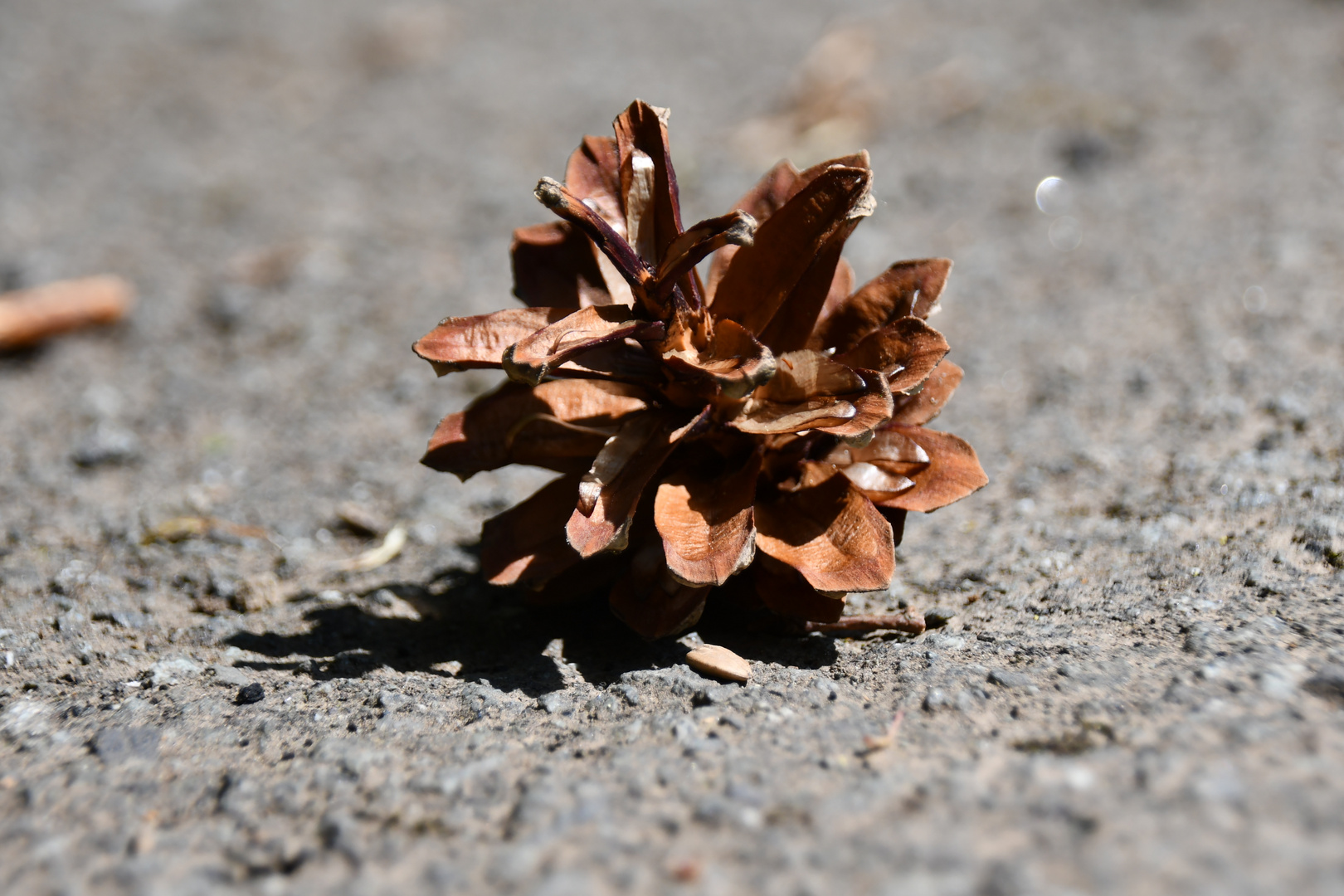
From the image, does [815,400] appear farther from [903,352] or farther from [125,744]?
[125,744]

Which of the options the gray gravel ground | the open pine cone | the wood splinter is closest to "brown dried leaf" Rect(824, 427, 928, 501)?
the open pine cone

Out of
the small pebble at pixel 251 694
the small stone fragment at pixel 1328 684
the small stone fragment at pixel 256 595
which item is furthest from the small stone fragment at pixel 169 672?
the small stone fragment at pixel 1328 684

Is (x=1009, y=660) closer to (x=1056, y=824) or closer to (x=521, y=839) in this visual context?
(x=1056, y=824)

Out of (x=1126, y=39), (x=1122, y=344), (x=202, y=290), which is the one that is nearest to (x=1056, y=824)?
(x=1122, y=344)

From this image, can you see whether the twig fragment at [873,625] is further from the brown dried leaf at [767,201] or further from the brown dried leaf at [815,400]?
the brown dried leaf at [767,201]

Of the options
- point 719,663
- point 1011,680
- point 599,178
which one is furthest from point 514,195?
point 1011,680

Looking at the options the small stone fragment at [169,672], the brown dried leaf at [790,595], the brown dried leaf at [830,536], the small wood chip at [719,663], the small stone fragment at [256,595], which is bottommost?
the small stone fragment at [169,672]

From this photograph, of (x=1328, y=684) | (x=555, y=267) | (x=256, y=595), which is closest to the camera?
(x=1328, y=684)
